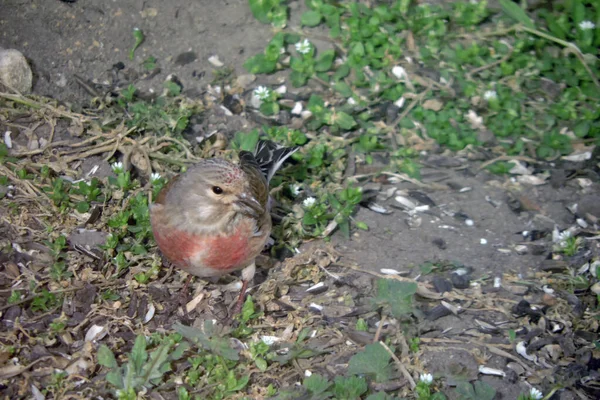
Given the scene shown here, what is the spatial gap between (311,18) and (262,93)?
0.82 meters

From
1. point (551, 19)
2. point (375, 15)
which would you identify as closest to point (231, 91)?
point (375, 15)

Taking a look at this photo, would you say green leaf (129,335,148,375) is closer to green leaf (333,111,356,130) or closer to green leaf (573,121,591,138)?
green leaf (333,111,356,130)

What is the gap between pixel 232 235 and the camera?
4.00 m

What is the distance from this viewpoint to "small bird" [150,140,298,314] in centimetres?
395

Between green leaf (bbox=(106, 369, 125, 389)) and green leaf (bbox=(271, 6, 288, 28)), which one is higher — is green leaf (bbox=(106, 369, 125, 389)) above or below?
below

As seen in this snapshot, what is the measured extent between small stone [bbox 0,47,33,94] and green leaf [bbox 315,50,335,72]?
205 cm

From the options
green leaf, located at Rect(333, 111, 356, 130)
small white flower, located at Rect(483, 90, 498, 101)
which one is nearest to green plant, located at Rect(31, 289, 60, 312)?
green leaf, located at Rect(333, 111, 356, 130)

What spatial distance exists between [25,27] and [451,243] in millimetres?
3282

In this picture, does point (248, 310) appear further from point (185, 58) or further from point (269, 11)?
point (269, 11)

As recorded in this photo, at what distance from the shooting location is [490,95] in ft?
18.9

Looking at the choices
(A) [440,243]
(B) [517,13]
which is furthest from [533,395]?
(B) [517,13]

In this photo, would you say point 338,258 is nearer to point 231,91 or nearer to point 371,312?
point 371,312

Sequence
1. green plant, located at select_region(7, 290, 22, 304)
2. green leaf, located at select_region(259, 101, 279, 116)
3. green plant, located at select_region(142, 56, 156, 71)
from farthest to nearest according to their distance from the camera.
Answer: green plant, located at select_region(142, 56, 156, 71)
green leaf, located at select_region(259, 101, 279, 116)
green plant, located at select_region(7, 290, 22, 304)

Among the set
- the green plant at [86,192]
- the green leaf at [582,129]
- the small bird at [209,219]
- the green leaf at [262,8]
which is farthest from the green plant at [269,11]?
the green leaf at [582,129]
